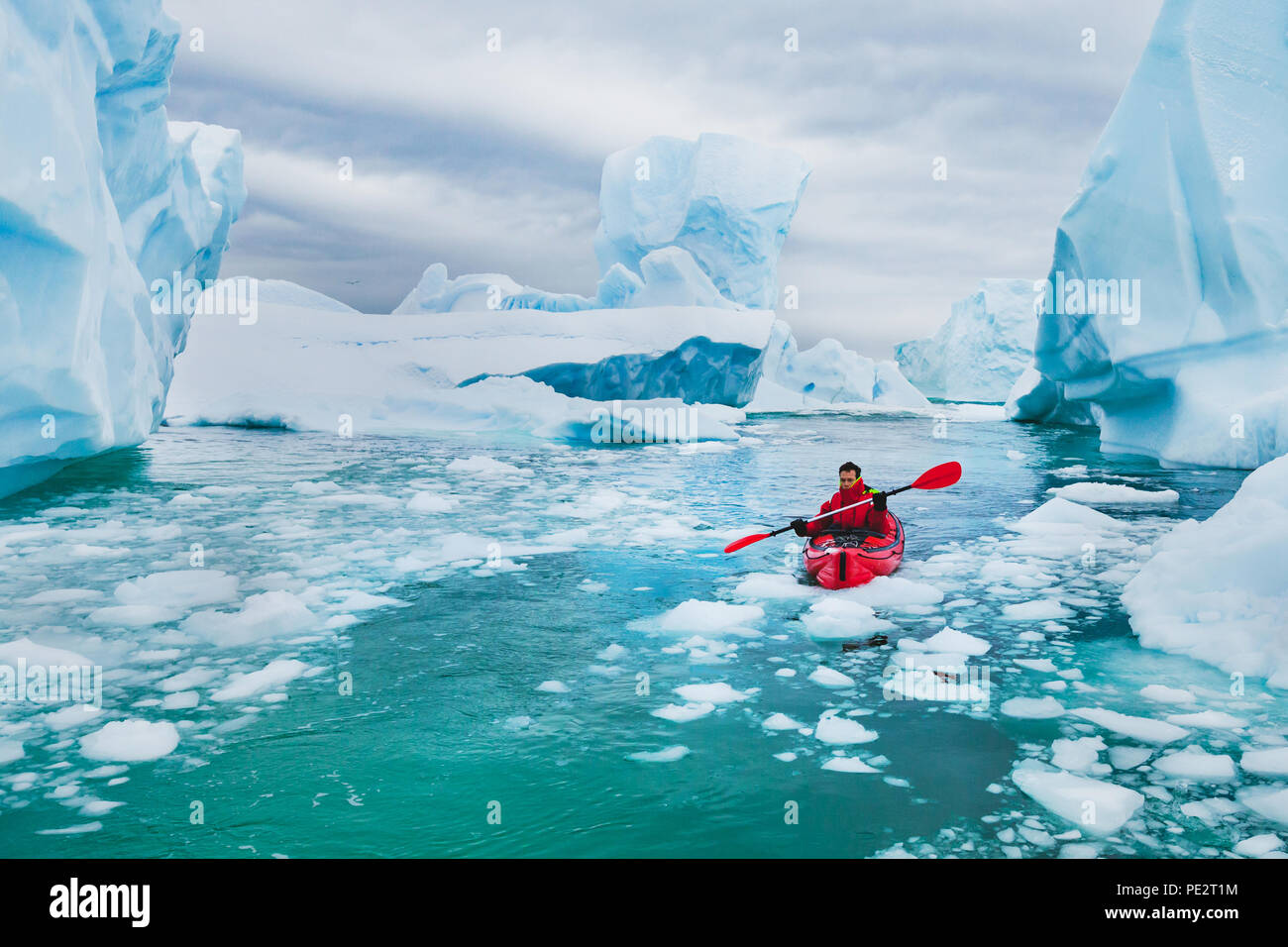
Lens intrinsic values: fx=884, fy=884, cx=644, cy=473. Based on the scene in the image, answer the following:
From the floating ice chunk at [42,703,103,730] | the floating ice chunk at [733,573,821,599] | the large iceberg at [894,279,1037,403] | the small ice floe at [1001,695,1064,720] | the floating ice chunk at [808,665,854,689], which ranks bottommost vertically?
the small ice floe at [1001,695,1064,720]

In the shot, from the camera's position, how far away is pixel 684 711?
344 centimetres

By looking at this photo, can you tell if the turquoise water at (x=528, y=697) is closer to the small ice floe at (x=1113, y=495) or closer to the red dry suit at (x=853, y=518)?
the red dry suit at (x=853, y=518)

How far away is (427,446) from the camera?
14719mm

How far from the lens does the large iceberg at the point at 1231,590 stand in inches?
154

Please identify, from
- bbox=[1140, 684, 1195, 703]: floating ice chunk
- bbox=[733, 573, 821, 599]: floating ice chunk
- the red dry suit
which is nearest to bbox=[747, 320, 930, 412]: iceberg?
the red dry suit

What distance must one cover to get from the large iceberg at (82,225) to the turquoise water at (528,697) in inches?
37.6

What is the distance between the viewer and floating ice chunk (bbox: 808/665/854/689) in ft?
12.3

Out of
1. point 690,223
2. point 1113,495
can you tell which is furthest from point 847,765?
point 690,223

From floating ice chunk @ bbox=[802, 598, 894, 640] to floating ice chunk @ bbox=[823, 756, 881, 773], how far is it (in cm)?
141

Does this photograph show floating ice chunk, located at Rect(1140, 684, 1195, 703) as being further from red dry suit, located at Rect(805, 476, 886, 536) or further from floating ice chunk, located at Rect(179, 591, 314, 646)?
floating ice chunk, located at Rect(179, 591, 314, 646)

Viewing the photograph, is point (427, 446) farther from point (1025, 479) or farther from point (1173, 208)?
point (1173, 208)

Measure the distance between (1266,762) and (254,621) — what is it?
13.9 feet
